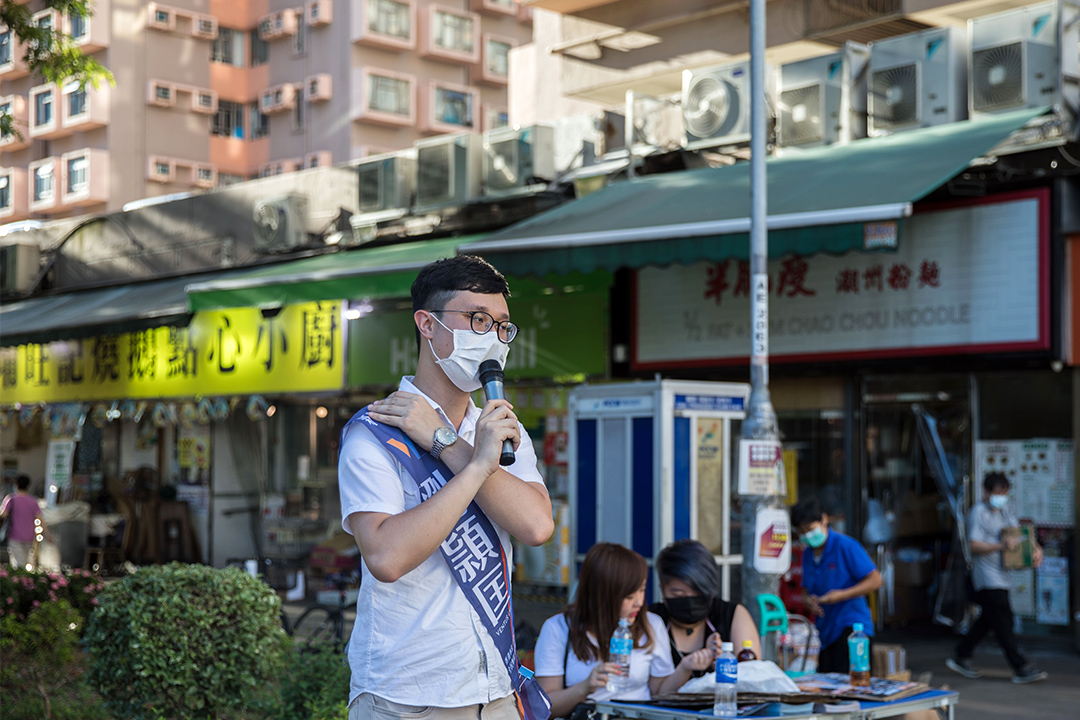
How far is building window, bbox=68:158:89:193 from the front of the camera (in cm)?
3788

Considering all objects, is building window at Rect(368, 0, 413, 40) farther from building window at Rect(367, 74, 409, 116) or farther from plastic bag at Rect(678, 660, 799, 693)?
plastic bag at Rect(678, 660, 799, 693)

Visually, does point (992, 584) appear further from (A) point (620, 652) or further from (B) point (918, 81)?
(A) point (620, 652)

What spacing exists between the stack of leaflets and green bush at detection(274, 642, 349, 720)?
7.43ft

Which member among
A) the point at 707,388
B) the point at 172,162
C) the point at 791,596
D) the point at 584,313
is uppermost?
the point at 172,162

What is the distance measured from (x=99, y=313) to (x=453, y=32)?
26571 millimetres

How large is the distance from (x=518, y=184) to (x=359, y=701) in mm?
11534

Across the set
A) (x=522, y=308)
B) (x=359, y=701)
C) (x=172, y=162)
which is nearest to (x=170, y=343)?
(x=522, y=308)

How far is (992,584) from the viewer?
397 inches

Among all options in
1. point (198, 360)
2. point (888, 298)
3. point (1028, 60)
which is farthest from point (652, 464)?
point (198, 360)

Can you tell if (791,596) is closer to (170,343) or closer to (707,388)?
(707,388)

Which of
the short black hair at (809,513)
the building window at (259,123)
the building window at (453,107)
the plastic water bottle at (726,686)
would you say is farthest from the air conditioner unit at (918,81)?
the building window at (259,123)

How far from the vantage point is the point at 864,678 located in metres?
6.08

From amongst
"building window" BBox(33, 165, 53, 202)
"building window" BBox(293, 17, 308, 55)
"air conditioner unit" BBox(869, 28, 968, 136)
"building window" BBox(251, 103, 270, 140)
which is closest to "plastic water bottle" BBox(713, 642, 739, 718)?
"air conditioner unit" BBox(869, 28, 968, 136)

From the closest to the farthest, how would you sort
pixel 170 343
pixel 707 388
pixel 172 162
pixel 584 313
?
pixel 707 388
pixel 584 313
pixel 170 343
pixel 172 162
